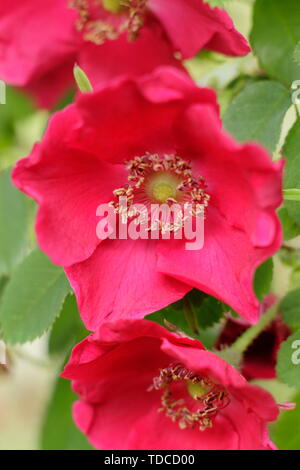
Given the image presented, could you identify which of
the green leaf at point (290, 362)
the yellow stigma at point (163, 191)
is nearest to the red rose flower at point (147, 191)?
the yellow stigma at point (163, 191)

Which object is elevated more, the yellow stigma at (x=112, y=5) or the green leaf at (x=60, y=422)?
the yellow stigma at (x=112, y=5)

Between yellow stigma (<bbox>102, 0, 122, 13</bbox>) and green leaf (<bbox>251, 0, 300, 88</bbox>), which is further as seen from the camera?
yellow stigma (<bbox>102, 0, 122, 13</bbox>)

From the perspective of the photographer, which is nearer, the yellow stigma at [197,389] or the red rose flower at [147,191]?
the red rose flower at [147,191]

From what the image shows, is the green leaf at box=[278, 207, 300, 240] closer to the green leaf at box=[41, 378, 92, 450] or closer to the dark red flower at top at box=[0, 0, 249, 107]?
the dark red flower at top at box=[0, 0, 249, 107]

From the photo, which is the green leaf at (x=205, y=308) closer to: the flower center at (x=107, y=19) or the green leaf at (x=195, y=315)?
the green leaf at (x=195, y=315)

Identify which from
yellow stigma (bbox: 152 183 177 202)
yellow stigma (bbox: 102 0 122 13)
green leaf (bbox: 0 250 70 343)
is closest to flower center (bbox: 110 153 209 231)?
yellow stigma (bbox: 152 183 177 202)

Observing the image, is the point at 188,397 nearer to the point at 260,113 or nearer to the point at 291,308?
the point at 291,308

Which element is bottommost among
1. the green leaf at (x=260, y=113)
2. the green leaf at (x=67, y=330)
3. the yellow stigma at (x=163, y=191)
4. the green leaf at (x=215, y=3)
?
the green leaf at (x=67, y=330)

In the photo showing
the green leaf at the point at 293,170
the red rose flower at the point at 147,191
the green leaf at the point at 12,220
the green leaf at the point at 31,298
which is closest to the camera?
the red rose flower at the point at 147,191

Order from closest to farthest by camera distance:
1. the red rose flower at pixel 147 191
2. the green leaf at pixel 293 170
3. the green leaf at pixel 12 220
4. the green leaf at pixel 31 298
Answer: the red rose flower at pixel 147 191 → the green leaf at pixel 293 170 → the green leaf at pixel 31 298 → the green leaf at pixel 12 220
